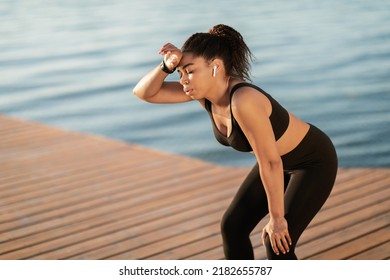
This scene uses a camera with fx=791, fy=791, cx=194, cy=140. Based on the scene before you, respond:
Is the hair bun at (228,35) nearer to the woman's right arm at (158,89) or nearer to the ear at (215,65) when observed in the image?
the ear at (215,65)

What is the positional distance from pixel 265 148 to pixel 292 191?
29 centimetres

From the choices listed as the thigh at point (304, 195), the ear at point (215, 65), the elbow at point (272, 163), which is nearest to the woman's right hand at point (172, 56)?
the ear at point (215, 65)

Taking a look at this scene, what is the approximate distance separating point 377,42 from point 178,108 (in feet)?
14.2

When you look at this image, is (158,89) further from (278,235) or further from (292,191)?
(278,235)

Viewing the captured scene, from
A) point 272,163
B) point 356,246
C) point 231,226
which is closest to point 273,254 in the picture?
point 231,226

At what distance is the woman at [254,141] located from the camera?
2.37 metres

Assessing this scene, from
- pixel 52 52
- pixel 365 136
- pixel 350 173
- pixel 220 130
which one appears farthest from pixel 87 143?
pixel 52 52

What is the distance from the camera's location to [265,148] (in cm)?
235

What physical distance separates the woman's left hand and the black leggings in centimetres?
15

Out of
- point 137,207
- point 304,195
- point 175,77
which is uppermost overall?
point 304,195

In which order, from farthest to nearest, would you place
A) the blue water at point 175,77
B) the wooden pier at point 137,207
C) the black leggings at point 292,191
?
the blue water at point 175,77, the wooden pier at point 137,207, the black leggings at point 292,191

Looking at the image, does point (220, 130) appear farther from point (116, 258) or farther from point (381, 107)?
point (381, 107)

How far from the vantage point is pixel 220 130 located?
257cm

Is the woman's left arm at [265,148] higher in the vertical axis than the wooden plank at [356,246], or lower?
higher
